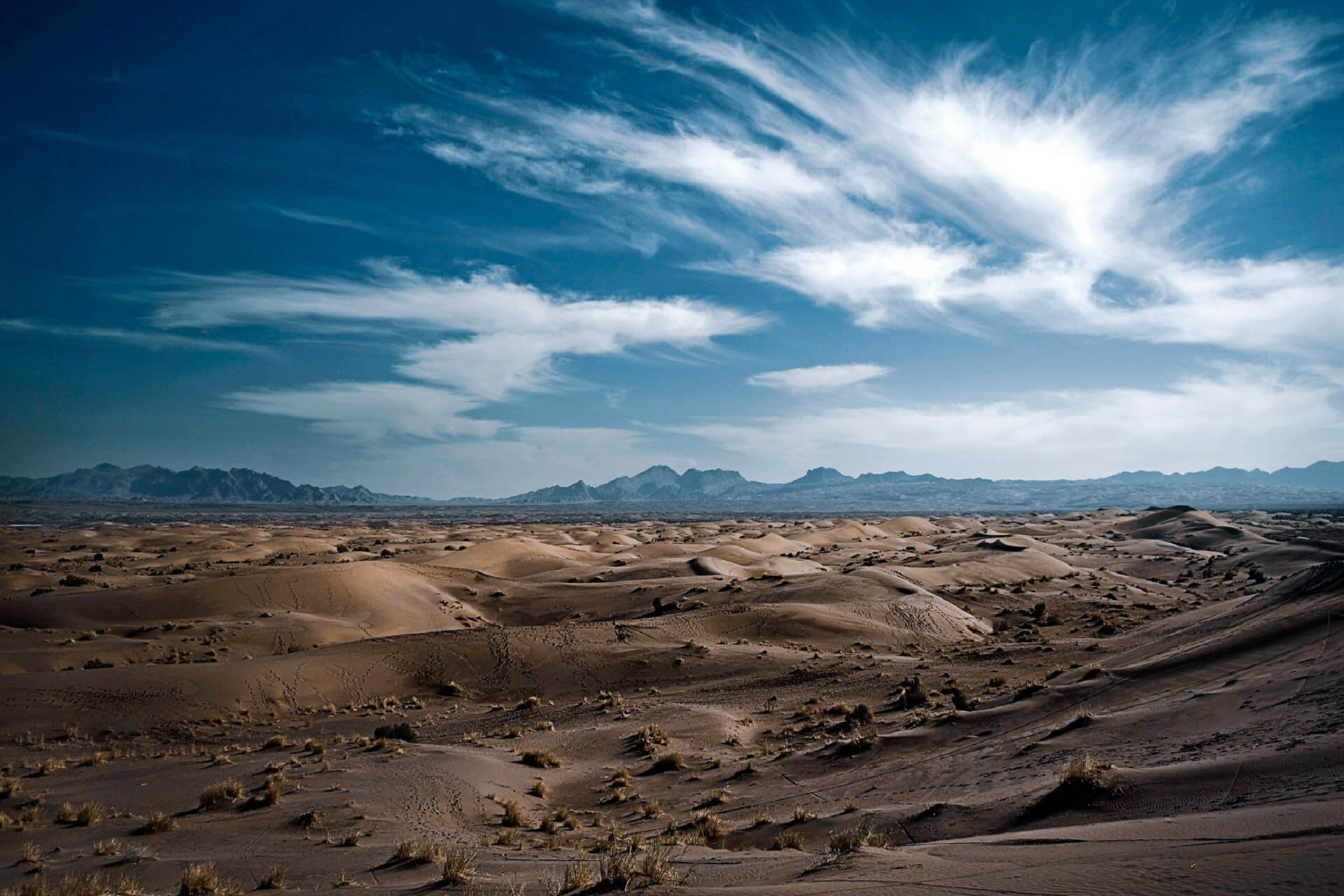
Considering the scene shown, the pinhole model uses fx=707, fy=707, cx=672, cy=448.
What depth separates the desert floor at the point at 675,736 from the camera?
8477mm

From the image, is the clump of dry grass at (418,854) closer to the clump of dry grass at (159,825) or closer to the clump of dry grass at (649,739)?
the clump of dry grass at (159,825)

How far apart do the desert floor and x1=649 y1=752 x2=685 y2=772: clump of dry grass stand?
6cm

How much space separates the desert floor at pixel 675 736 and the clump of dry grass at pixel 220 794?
0.06 m

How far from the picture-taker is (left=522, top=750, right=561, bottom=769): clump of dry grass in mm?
17172

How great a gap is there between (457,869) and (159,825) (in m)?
6.21

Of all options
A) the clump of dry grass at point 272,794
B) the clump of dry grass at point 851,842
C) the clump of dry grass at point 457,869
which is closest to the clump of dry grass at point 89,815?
the clump of dry grass at point 272,794

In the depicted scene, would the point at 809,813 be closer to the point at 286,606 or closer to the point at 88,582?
the point at 286,606

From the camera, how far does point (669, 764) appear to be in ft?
54.8

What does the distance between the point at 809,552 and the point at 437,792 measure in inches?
2746

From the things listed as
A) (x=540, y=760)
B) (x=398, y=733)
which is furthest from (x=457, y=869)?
(x=398, y=733)

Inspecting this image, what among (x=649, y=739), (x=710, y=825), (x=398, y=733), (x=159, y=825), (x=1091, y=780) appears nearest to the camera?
(x=1091, y=780)

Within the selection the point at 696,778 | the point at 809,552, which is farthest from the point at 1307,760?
the point at 809,552

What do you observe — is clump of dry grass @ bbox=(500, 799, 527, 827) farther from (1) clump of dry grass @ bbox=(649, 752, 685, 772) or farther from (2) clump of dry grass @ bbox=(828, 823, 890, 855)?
(2) clump of dry grass @ bbox=(828, 823, 890, 855)

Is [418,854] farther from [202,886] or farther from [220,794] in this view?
[220,794]
